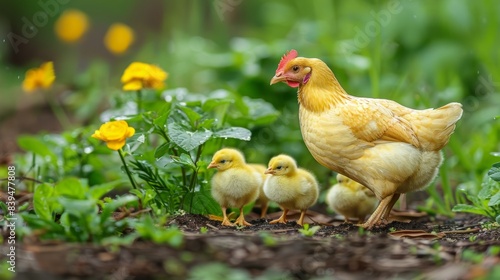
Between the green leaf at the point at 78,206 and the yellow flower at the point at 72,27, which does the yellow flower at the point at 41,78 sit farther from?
the yellow flower at the point at 72,27

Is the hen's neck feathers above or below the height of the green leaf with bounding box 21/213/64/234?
above

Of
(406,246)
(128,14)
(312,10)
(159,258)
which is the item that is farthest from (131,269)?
(128,14)

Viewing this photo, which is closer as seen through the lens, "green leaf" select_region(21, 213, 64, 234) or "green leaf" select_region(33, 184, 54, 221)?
"green leaf" select_region(21, 213, 64, 234)

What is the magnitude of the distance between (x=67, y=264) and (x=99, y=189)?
61cm

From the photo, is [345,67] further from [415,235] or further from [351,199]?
[415,235]

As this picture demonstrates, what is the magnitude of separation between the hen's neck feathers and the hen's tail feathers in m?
0.48

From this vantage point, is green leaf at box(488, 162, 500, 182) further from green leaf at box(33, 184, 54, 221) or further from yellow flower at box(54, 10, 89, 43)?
yellow flower at box(54, 10, 89, 43)

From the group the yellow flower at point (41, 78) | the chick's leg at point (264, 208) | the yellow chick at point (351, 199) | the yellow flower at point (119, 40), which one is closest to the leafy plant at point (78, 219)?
the chick's leg at point (264, 208)

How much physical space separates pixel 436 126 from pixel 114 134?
6.01 ft

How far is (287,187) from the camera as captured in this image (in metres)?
4.19

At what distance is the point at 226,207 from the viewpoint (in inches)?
166

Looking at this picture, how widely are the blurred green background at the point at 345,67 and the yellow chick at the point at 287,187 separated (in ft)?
4.10

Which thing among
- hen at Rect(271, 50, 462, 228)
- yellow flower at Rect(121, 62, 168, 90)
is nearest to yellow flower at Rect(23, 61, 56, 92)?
yellow flower at Rect(121, 62, 168, 90)

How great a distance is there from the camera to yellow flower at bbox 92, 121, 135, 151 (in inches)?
152
